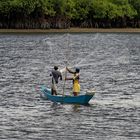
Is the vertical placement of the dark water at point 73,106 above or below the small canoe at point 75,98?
below

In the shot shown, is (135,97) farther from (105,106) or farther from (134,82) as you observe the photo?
(134,82)

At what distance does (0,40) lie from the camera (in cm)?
14588

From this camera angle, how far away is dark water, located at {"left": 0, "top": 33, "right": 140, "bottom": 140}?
1861 inches

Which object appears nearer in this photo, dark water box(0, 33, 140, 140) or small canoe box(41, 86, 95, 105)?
dark water box(0, 33, 140, 140)

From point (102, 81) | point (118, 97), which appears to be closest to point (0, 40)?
point (102, 81)

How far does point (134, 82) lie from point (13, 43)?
66.3 metres

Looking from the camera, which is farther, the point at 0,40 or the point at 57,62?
the point at 0,40

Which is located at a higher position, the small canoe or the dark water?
the small canoe

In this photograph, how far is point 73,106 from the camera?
5694 centimetres

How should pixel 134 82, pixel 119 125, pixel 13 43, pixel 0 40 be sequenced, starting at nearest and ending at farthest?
pixel 119 125 < pixel 134 82 < pixel 13 43 < pixel 0 40

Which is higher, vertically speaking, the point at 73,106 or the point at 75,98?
the point at 75,98

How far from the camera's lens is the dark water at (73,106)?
4728 cm

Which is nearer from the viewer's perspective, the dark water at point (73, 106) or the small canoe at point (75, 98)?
the dark water at point (73, 106)

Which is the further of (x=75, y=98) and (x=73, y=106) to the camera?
(x=75, y=98)
